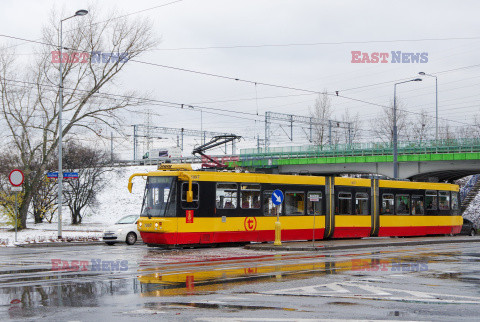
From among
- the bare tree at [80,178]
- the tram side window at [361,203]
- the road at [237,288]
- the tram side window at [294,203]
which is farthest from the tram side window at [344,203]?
the bare tree at [80,178]

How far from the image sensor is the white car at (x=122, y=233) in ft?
92.9

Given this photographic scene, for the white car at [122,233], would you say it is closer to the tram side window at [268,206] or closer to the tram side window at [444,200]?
the tram side window at [268,206]

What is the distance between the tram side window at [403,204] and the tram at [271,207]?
5 centimetres

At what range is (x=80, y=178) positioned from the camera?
52.7 meters

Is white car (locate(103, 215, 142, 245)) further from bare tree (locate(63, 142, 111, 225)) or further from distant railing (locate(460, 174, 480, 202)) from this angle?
distant railing (locate(460, 174, 480, 202))

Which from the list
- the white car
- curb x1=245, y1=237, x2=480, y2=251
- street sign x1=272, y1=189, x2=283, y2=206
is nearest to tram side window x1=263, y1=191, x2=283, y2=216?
street sign x1=272, y1=189, x2=283, y2=206

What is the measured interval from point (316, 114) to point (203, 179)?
200 ft

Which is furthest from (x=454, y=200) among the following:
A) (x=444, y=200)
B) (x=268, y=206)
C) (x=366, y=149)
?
(x=366, y=149)

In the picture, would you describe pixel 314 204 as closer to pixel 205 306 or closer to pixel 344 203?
pixel 344 203

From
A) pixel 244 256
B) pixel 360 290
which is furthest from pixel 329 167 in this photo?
pixel 360 290

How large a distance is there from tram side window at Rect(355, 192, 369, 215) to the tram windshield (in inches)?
418

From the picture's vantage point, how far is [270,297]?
36.2 feet

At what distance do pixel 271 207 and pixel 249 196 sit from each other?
4.56 ft

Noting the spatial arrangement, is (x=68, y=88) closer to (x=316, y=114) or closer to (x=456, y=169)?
(x=456, y=169)
